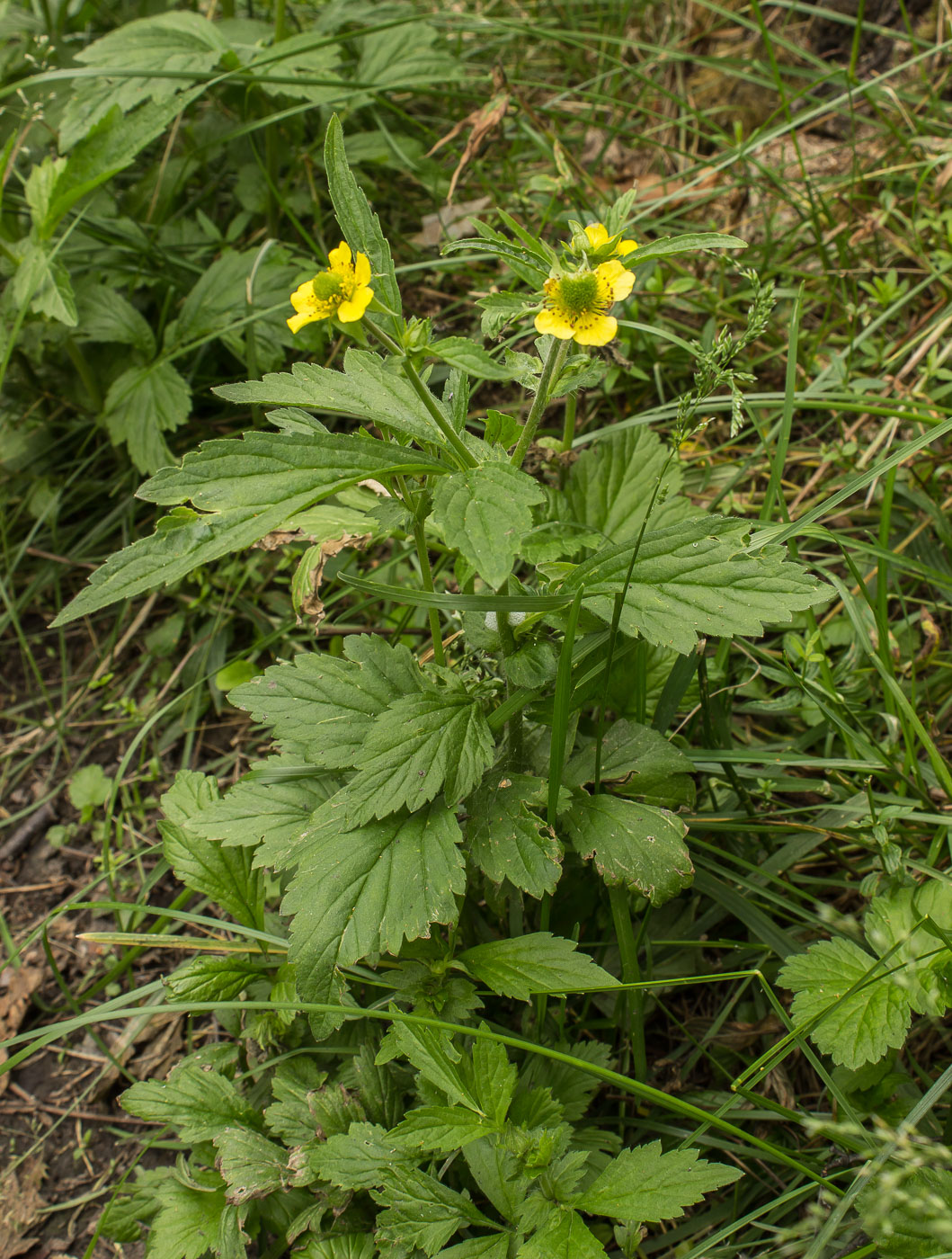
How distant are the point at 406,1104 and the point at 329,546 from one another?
3.50 feet

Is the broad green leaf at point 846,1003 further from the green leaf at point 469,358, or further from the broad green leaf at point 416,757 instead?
the green leaf at point 469,358

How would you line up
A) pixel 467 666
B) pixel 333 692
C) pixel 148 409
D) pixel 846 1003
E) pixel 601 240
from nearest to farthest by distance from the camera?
pixel 601 240 → pixel 846 1003 → pixel 333 692 → pixel 467 666 → pixel 148 409

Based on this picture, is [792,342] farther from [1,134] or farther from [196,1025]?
[1,134]

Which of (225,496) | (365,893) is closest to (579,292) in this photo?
(225,496)

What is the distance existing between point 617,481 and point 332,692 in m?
0.83

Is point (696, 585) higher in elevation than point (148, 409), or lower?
higher

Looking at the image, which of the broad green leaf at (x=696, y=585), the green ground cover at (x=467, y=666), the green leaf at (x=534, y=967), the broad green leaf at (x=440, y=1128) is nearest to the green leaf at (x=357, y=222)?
the green ground cover at (x=467, y=666)

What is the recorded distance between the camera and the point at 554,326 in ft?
4.32

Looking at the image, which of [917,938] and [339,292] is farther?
[917,938]

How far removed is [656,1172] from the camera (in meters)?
1.39

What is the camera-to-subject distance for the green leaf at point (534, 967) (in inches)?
57.9

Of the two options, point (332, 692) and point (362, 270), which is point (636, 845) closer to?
point (332, 692)

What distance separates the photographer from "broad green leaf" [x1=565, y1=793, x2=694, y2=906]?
1.50m

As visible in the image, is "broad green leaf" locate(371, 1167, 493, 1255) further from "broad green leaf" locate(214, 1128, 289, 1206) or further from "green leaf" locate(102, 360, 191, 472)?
"green leaf" locate(102, 360, 191, 472)
